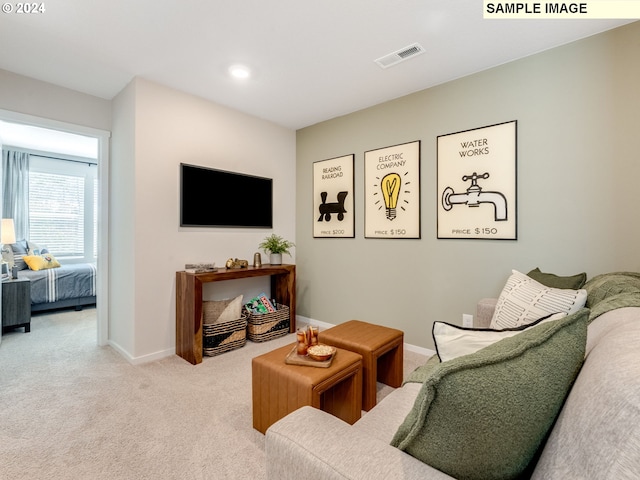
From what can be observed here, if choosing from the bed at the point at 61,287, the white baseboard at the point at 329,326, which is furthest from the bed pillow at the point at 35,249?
the white baseboard at the point at 329,326

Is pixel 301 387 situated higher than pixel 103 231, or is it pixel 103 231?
pixel 103 231

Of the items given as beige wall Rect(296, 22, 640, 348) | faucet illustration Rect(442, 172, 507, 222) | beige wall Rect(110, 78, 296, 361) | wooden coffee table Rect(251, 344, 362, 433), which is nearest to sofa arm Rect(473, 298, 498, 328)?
beige wall Rect(296, 22, 640, 348)

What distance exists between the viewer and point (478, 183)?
2584 millimetres

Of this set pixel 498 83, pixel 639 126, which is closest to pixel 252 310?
pixel 498 83

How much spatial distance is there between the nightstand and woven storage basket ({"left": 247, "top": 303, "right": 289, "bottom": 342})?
8.38 feet

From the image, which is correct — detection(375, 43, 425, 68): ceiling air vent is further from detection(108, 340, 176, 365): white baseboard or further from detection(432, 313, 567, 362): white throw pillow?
detection(108, 340, 176, 365): white baseboard

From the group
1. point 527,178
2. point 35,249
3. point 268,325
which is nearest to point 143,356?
point 268,325

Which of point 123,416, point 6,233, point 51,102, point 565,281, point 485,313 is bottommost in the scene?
point 123,416

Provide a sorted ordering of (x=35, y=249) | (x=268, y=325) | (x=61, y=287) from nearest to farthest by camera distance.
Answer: (x=268, y=325), (x=61, y=287), (x=35, y=249)

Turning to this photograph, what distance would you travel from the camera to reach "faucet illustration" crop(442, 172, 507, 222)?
8.13 feet

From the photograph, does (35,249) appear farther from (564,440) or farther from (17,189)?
(564,440)

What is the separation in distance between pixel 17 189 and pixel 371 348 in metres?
6.54

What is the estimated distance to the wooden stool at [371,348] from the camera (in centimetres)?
193

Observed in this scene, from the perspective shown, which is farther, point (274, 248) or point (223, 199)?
point (274, 248)
